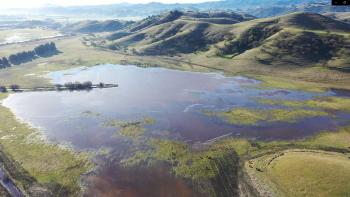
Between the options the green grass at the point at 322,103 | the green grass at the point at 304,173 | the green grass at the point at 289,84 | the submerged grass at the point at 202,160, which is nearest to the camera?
the green grass at the point at 304,173

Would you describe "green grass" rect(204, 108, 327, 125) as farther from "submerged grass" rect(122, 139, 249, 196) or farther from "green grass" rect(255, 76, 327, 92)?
"green grass" rect(255, 76, 327, 92)

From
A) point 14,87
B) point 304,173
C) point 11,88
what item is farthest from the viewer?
point 11,88

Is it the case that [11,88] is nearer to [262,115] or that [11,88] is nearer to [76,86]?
[76,86]

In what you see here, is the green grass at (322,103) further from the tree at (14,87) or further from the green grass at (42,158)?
the tree at (14,87)

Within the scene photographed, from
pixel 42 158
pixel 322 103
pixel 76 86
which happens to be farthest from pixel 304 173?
pixel 76 86

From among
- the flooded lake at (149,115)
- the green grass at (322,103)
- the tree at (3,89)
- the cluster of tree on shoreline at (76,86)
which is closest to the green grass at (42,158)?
the flooded lake at (149,115)
